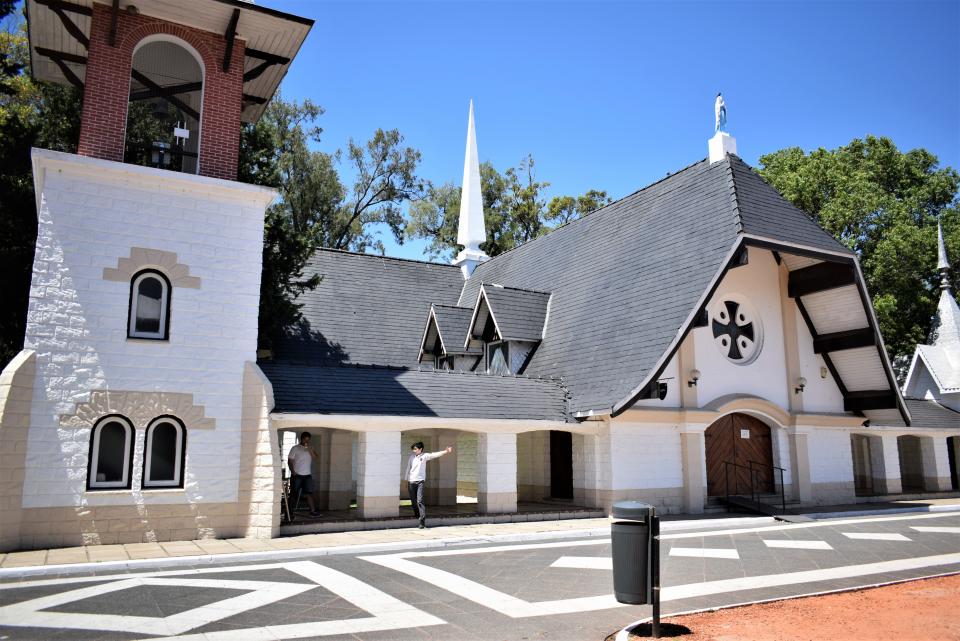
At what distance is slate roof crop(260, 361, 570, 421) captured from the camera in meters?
14.7

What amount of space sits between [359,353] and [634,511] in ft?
50.0

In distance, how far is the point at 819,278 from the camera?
19.0 metres

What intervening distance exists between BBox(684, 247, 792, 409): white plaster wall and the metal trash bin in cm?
1156

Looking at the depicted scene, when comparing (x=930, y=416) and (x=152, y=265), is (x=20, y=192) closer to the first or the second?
(x=152, y=265)

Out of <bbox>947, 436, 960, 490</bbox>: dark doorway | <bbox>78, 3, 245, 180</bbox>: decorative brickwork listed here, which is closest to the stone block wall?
<bbox>78, 3, 245, 180</bbox>: decorative brickwork

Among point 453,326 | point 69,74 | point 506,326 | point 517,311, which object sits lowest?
point 506,326

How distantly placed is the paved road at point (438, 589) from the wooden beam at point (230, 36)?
971 cm

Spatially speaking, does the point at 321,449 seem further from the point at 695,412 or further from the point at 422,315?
the point at 695,412

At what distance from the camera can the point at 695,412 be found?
55.7ft

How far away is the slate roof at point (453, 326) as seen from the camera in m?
21.2

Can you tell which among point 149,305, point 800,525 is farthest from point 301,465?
point 800,525

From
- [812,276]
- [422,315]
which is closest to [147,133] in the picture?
[422,315]

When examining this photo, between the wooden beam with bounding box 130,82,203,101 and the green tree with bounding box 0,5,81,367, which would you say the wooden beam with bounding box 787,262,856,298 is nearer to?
the wooden beam with bounding box 130,82,203,101

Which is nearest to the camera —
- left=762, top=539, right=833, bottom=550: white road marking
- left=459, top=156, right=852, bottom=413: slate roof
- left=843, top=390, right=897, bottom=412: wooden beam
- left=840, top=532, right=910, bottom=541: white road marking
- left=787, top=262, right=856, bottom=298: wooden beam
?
left=762, top=539, right=833, bottom=550: white road marking
